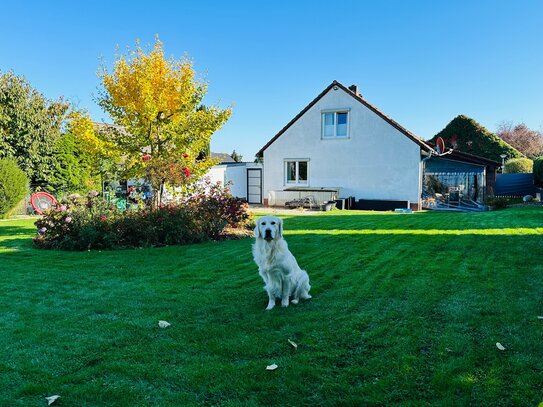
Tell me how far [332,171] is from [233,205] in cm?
1307

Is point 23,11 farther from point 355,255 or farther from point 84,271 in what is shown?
point 355,255

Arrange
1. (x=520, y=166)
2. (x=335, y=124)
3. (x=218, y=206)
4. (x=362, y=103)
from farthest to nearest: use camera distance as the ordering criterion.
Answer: (x=520, y=166) → (x=335, y=124) → (x=362, y=103) → (x=218, y=206)

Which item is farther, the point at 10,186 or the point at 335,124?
the point at 335,124

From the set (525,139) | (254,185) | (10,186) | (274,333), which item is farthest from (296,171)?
(525,139)

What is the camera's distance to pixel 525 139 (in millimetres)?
47281

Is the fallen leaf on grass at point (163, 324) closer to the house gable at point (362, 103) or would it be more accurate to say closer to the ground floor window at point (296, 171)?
the house gable at point (362, 103)

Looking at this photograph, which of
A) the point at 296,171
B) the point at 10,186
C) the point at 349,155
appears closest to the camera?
the point at 10,186

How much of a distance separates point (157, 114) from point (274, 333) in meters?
9.16

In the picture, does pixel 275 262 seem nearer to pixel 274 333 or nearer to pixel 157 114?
pixel 274 333

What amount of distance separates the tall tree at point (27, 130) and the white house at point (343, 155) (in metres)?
12.1

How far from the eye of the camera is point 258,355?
3.42 m

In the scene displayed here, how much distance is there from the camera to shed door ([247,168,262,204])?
2753cm

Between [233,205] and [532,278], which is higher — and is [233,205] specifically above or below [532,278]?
above

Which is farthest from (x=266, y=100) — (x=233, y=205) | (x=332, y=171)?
(x=233, y=205)
